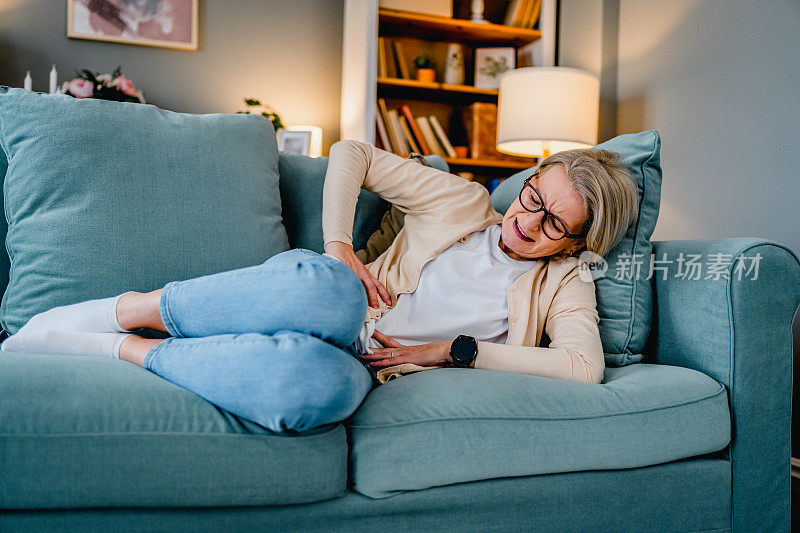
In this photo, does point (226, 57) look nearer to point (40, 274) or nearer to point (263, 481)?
point (40, 274)

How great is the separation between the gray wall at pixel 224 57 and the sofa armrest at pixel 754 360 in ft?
8.66

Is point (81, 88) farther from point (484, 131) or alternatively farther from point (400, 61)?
point (484, 131)

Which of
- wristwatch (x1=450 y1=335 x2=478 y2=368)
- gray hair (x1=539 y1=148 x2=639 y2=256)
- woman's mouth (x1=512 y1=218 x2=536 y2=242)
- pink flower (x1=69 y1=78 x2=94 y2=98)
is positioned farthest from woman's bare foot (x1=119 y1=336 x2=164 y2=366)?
pink flower (x1=69 y1=78 x2=94 y2=98)

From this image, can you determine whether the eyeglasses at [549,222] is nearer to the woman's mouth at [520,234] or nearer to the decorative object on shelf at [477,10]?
the woman's mouth at [520,234]

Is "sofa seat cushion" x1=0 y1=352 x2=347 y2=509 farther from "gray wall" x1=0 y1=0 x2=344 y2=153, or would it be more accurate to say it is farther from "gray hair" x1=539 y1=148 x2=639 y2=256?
"gray wall" x1=0 y1=0 x2=344 y2=153

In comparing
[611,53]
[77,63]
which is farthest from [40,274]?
[611,53]

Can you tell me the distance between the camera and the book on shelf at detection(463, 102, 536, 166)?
3.30 metres

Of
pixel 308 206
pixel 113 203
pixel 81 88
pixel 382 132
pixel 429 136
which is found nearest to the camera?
pixel 113 203

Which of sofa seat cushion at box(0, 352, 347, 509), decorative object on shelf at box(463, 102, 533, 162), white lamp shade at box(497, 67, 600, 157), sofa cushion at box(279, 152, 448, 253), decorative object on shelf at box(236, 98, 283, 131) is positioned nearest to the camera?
sofa seat cushion at box(0, 352, 347, 509)

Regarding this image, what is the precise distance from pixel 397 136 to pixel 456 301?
204 centimetres

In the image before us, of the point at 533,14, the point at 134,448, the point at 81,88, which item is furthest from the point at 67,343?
the point at 533,14

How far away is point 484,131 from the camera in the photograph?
3.32m

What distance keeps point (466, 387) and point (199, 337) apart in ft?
1.46

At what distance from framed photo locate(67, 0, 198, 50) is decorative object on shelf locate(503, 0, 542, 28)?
5.80 feet
